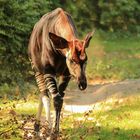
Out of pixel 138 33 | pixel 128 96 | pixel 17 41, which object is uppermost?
pixel 17 41

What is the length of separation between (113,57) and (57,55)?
20100 mm

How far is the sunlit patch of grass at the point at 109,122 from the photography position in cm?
1162

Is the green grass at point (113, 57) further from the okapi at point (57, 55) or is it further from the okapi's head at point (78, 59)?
the okapi's head at point (78, 59)

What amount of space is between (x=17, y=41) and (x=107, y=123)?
13.0 feet

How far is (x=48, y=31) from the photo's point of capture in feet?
33.4

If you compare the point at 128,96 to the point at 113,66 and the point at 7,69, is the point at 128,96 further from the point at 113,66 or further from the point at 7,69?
the point at 113,66

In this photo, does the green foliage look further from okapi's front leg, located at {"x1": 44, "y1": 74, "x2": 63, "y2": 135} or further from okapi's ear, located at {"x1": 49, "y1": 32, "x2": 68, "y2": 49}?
okapi's ear, located at {"x1": 49, "y1": 32, "x2": 68, "y2": 49}

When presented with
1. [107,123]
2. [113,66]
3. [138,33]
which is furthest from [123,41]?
[107,123]

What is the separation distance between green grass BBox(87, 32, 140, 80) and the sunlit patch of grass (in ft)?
32.3

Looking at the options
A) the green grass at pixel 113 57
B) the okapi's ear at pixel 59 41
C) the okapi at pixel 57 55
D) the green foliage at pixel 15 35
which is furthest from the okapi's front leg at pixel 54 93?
the green grass at pixel 113 57

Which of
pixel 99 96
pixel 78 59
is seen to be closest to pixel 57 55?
pixel 78 59

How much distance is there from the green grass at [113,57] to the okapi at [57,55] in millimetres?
15251

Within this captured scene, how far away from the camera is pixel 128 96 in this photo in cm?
1628

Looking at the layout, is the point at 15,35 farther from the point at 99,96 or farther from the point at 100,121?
the point at 99,96
